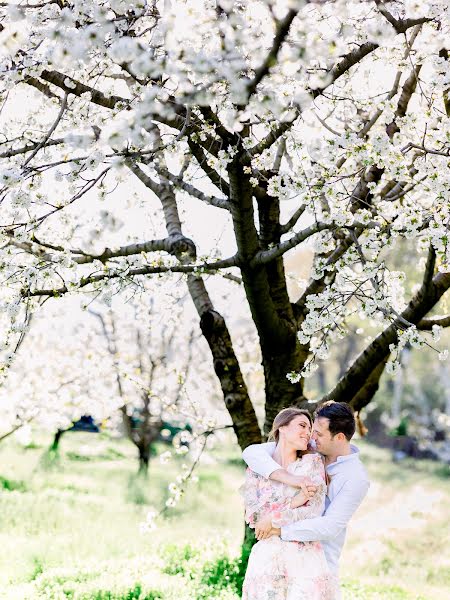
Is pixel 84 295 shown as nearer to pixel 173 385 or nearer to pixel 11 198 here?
pixel 11 198

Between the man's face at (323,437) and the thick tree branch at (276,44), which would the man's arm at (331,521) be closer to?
the man's face at (323,437)

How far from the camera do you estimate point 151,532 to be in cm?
1158

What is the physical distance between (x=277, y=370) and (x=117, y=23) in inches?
136

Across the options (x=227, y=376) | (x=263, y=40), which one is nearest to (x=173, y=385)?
(x=227, y=376)

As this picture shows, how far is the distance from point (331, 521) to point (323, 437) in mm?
469

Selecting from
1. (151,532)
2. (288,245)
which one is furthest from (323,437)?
(151,532)

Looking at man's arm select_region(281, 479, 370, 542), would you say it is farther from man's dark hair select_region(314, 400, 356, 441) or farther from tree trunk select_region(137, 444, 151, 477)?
tree trunk select_region(137, 444, 151, 477)

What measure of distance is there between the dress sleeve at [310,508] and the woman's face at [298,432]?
0.43 ft

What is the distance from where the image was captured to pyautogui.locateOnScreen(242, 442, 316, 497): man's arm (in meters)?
3.85

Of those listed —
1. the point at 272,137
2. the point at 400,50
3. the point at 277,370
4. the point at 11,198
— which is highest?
the point at 400,50

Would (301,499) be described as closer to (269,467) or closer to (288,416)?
(269,467)

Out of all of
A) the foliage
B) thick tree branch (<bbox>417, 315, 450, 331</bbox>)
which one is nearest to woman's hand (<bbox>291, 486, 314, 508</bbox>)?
the foliage

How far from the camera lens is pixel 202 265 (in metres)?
5.89

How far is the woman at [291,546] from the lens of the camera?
381 centimetres
